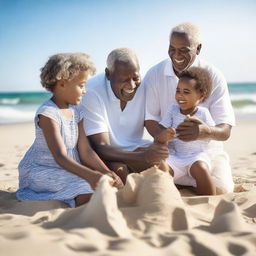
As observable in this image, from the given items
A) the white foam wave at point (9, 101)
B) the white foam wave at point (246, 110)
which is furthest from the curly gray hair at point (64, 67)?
the white foam wave at point (9, 101)

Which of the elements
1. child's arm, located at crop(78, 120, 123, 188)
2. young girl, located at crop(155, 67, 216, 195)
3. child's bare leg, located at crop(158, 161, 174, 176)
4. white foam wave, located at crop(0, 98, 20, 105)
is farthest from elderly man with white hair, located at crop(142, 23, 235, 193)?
white foam wave, located at crop(0, 98, 20, 105)

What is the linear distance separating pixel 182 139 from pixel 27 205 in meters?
1.42

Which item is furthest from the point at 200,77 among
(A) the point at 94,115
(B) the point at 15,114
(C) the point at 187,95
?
(B) the point at 15,114

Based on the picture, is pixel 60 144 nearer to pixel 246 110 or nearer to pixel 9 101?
pixel 246 110

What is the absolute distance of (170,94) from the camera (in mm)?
4555

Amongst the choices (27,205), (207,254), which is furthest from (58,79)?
(207,254)

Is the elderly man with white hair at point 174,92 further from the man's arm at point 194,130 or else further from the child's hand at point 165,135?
the child's hand at point 165,135

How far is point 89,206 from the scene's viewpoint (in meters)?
2.63

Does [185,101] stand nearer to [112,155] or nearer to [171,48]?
[171,48]

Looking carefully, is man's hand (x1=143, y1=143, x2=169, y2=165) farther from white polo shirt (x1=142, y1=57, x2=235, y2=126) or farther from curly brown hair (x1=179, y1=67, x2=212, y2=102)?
curly brown hair (x1=179, y1=67, x2=212, y2=102)

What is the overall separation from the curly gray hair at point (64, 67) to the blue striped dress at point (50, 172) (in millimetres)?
211

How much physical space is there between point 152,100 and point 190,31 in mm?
737

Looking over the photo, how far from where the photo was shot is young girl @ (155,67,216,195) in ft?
13.3

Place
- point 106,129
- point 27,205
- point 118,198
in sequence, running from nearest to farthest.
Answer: point 118,198 → point 27,205 → point 106,129
